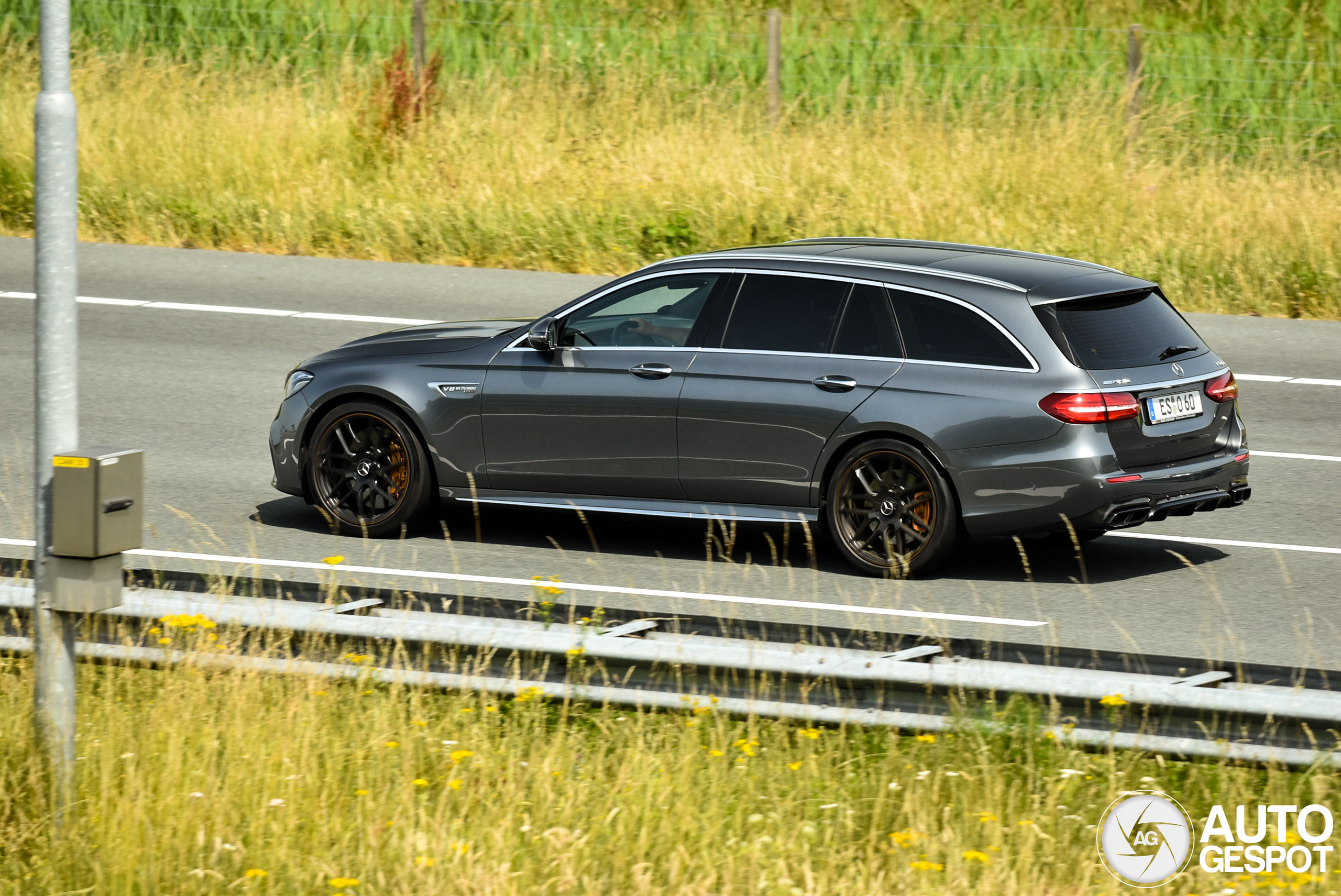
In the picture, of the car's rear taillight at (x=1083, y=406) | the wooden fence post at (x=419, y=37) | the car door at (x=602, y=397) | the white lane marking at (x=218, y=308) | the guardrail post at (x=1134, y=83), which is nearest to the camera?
the car's rear taillight at (x=1083, y=406)

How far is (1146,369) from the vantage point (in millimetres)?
8617

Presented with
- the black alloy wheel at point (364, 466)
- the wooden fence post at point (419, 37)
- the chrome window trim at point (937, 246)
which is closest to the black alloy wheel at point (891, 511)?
the chrome window trim at point (937, 246)

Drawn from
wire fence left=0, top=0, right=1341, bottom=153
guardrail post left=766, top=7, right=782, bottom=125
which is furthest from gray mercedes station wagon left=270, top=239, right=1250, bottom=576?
wire fence left=0, top=0, right=1341, bottom=153

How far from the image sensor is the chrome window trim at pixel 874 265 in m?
8.76

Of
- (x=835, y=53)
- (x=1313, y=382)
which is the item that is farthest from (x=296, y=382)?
(x=835, y=53)

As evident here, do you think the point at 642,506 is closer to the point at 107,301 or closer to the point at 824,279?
the point at 824,279

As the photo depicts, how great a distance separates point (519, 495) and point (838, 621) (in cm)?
225

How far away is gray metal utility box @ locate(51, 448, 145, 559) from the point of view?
206 inches

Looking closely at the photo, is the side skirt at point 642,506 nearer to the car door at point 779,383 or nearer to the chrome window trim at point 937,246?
the car door at point 779,383

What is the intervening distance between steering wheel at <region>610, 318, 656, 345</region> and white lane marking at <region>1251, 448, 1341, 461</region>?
450cm

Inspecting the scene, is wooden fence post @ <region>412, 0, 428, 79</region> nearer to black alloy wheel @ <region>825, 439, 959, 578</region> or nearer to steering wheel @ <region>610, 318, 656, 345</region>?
steering wheel @ <region>610, 318, 656, 345</region>

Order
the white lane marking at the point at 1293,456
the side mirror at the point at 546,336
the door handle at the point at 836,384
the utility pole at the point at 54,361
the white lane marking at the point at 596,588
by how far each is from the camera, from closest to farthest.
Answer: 1. the utility pole at the point at 54,361
2. the white lane marking at the point at 596,588
3. the door handle at the point at 836,384
4. the side mirror at the point at 546,336
5. the white lane marking at the point at 1293,456

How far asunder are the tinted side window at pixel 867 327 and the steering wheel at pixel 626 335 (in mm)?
1050

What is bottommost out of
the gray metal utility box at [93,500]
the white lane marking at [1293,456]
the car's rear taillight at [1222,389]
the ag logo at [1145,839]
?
the ag logo at [1145,839]
